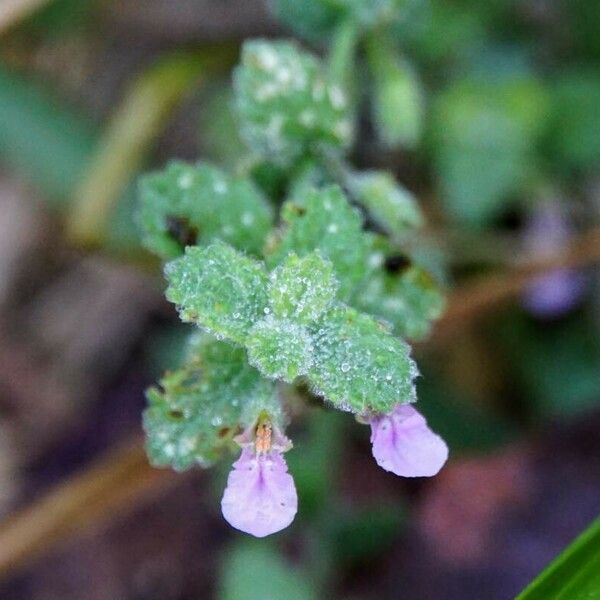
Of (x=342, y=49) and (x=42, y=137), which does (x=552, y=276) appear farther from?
(x=42, y=137)

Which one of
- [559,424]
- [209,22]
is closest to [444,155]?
[559,424]

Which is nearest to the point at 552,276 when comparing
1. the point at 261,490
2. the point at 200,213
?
the point at 200,213

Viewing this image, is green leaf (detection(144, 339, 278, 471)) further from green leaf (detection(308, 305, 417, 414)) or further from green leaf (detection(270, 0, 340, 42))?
green leaf (detection(270, 0, 340, 42))

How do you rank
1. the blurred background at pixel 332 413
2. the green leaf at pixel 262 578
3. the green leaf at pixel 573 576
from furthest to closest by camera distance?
the blurred background at pixel 332 413 → the green leaf at pixel 262 578 → the green leaf at pixel 573 576

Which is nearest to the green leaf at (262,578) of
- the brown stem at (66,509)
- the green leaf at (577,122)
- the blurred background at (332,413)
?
the blurred background at (332,413)

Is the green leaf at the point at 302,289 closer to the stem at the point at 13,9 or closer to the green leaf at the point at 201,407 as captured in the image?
the green leaf at the point at 201,407

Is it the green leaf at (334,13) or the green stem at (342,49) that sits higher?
the green leaf at (334,13)
